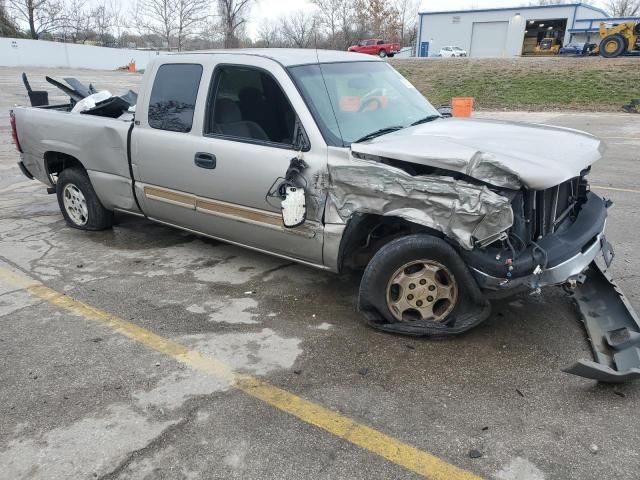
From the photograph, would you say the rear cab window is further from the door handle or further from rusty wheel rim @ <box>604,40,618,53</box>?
rusty wheel rim @ <box>604,40,618,53</box>

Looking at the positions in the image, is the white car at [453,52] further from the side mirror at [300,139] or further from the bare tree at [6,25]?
the side mirror at [300,139]

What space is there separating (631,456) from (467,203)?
148 centimetres

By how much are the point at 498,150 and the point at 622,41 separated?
1161 inches

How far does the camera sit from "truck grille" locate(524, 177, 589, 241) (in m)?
3.16

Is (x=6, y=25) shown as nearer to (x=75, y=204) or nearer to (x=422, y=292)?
(x=75, y=204)

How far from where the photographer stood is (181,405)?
289 cm

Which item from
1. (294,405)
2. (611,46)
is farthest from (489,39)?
(294,405)

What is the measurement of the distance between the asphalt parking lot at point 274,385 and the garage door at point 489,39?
1965 inches

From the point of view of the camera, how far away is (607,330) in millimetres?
3449

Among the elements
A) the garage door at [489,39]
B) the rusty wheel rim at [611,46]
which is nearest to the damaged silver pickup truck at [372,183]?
the rusty wheel rim at [611,46]

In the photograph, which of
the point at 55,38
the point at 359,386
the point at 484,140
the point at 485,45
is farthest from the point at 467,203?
the point at 55,38

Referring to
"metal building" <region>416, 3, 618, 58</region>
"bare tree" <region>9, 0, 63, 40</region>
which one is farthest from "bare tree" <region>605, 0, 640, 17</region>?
"bare tree" <region>9, 0, 63, 40</region>

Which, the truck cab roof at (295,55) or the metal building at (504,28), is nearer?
the truck cab roof at (295,55)

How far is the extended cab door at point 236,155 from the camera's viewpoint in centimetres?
378
